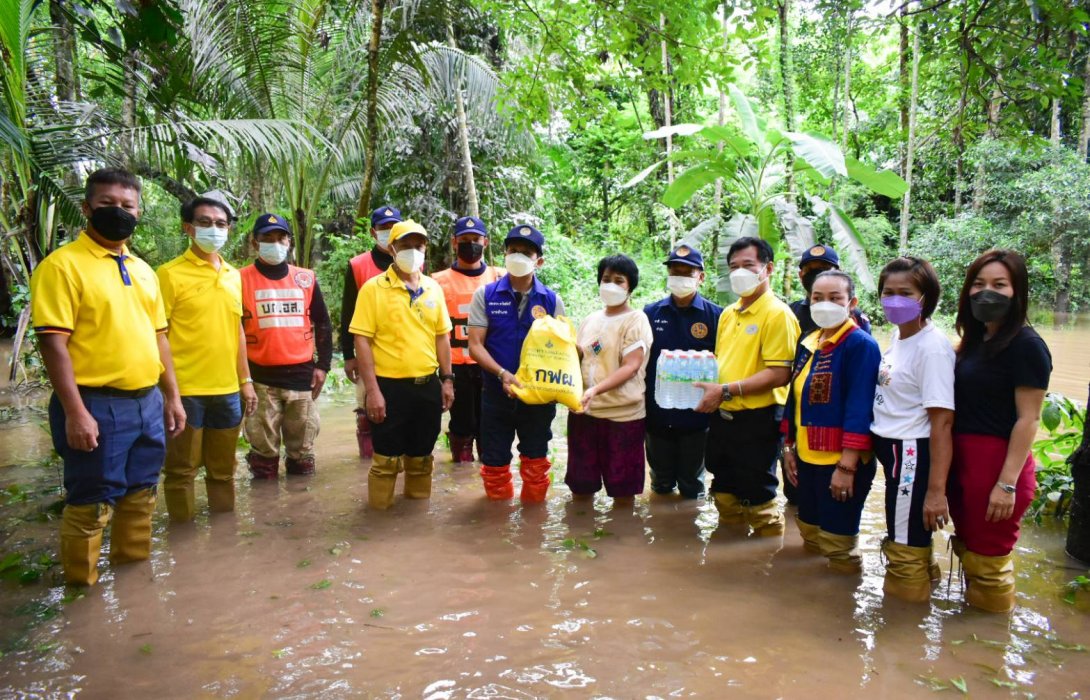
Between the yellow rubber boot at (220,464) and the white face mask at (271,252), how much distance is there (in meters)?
1.15

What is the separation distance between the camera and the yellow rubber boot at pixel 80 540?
323 centimetres

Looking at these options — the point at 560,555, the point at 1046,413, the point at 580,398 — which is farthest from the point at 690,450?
the point at 1046,413

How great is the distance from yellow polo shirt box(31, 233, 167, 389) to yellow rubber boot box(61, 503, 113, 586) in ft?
1.97

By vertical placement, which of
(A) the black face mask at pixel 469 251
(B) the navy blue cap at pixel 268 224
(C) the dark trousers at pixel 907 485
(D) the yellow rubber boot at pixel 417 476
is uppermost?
(B) the navy blue cap at pixel 268 224

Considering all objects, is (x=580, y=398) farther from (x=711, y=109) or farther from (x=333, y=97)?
(x=711, y=109)

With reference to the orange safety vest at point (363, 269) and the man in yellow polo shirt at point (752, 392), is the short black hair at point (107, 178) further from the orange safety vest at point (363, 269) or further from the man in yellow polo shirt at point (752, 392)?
the man in yellow polo shirt at point (752, 392)

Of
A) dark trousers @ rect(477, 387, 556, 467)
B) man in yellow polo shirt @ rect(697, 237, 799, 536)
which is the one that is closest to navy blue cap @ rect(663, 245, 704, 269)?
man in yellow polo shirt @ rect(697, 237, 799, 536)

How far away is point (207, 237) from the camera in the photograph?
4031 mm

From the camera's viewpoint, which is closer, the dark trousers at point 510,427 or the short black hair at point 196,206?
the short black hair at point 196,206

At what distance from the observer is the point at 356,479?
16.7 ft

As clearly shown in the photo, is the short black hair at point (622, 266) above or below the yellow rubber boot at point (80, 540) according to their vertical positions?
above

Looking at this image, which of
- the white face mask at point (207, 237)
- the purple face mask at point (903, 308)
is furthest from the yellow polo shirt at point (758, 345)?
the white face mask at point (207, 237)

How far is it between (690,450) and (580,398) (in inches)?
32.5

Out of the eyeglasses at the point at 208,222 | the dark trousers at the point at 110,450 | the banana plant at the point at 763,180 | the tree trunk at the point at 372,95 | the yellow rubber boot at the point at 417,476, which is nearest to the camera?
the dark trousers at the point at 110,450
